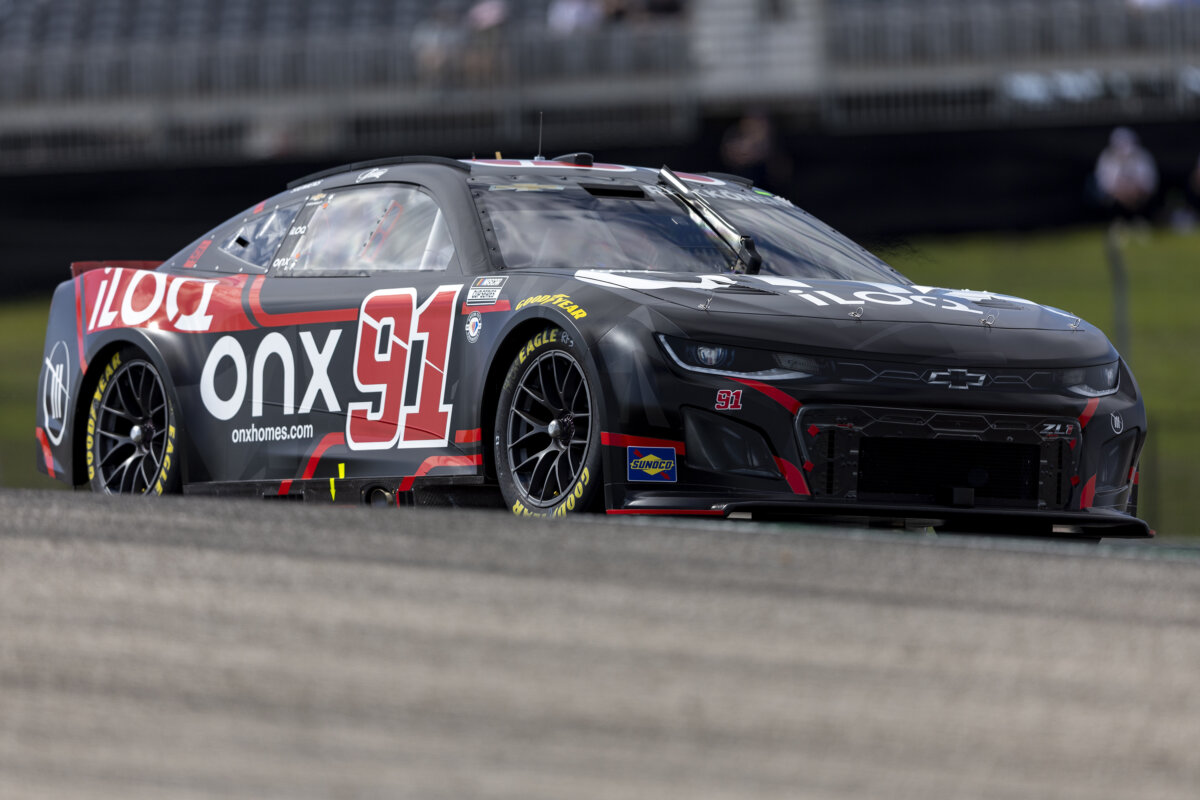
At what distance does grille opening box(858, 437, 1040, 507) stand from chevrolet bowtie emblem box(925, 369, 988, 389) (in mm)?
160

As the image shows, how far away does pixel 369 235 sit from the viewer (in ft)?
24.2

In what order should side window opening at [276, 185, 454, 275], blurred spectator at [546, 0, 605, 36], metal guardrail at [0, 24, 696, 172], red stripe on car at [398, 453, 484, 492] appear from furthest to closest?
blurred spectator at [546, 0, 605, 36] < metal guardrail at [0, 24, 696, 172] < side window opening at [276, 185, 454, 275] < red stripe on car at [398, 453, 484, 492]

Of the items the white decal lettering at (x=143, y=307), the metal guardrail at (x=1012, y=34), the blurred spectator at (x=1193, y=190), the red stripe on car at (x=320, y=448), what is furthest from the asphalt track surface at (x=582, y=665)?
the metal guardrail at (x=1012, y=34)

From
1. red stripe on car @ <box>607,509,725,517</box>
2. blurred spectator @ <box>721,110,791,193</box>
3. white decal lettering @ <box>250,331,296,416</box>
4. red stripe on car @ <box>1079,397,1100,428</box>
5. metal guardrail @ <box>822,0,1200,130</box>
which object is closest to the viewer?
red stripe on car @ <box>607,509,725,517</box>

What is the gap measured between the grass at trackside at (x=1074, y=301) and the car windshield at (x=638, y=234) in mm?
8143

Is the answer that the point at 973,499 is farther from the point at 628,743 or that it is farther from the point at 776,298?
the point at 628,743

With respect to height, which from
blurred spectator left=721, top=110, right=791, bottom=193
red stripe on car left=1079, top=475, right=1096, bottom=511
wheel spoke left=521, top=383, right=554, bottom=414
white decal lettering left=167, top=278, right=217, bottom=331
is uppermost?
blurred spectator left=721, top=110, right=791, bottom=193

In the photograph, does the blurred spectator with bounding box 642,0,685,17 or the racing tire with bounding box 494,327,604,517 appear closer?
the racing tire with bounding box 494,327,604,517

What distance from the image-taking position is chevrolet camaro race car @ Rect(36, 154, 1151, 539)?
5.92 metres

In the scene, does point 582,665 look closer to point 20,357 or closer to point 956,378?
point 956,378

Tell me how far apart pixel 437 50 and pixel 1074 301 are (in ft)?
33.5

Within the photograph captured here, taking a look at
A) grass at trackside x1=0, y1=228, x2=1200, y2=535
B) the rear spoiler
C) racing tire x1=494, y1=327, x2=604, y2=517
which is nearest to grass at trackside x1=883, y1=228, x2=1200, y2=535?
grass at trackside x1=0, y1=228, x2=1200, y2=535

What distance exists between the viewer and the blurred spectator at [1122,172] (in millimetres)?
19062

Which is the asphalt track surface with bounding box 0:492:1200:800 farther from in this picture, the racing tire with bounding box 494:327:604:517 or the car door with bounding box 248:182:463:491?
the car door with bounding box 248:182:463:491
